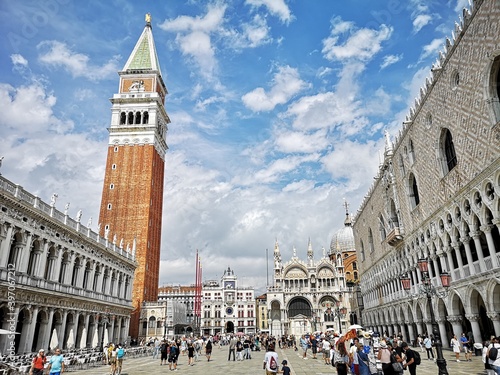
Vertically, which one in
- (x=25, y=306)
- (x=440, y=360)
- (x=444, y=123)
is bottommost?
(x=440, y=360)

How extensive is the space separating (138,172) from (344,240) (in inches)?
1940

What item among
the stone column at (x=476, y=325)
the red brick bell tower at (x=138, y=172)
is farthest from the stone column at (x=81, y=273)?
the stone column at (x=476, y=325)

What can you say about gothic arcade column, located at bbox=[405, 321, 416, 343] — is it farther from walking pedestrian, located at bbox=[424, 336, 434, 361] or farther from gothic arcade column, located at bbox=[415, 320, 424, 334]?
walking pedestrian, located at bbox=[424, 336, 434, 361]

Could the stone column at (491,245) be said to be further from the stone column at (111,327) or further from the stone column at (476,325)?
the stone column at (111,327)

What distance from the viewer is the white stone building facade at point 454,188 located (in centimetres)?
1950

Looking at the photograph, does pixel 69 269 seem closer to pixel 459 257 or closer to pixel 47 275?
pixel 47 275

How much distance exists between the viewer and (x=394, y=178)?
3538 centimetres

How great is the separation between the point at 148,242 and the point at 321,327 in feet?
103

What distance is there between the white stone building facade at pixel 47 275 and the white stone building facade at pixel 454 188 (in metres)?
23.7

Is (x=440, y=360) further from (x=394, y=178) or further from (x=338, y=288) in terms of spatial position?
(x=338, y=288)

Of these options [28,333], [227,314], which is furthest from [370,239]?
[227,314]

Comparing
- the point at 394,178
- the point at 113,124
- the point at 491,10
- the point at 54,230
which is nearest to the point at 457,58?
the point at 491,10

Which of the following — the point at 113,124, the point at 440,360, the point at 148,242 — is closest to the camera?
the point at 440,360

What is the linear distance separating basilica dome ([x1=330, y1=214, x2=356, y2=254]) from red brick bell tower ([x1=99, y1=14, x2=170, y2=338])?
4126 centimetres
